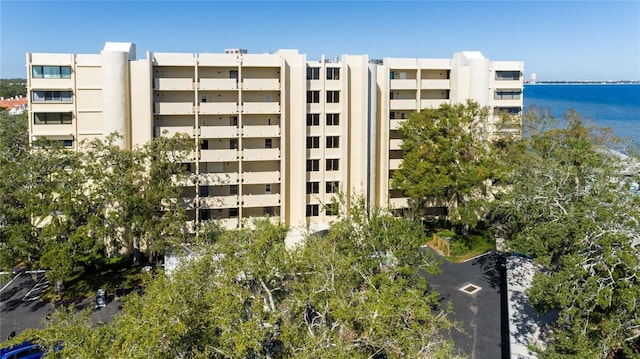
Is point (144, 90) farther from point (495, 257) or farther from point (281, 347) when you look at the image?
point (495, 257)

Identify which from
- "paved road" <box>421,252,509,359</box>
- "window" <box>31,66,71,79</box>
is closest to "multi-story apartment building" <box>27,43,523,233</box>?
"window" <box>31,66,71,79</box>

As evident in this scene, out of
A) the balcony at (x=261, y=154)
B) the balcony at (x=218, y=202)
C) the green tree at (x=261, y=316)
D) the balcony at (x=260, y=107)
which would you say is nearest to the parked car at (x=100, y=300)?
the balcony at (x=218, y=202)

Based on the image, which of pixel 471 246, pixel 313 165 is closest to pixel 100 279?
pixel 313 165

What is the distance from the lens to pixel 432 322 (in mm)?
21062

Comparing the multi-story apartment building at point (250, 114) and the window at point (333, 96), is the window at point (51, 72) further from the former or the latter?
the window at point (333, 96)

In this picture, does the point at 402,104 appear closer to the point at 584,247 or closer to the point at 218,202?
the point at 218,202

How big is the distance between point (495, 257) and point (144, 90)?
35164mm

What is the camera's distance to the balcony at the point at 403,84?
2083 inches

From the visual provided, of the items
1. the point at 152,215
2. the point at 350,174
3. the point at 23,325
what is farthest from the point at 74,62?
the point at 350,174

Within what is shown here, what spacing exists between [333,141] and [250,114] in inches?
336

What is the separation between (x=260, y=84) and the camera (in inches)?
1871

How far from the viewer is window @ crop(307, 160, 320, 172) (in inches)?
1960

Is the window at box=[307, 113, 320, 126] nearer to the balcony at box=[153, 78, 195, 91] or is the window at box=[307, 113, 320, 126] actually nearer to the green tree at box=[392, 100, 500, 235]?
the green tree at box=[392, 100, 500, 235]

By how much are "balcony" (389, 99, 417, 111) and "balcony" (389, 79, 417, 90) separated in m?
1.35
